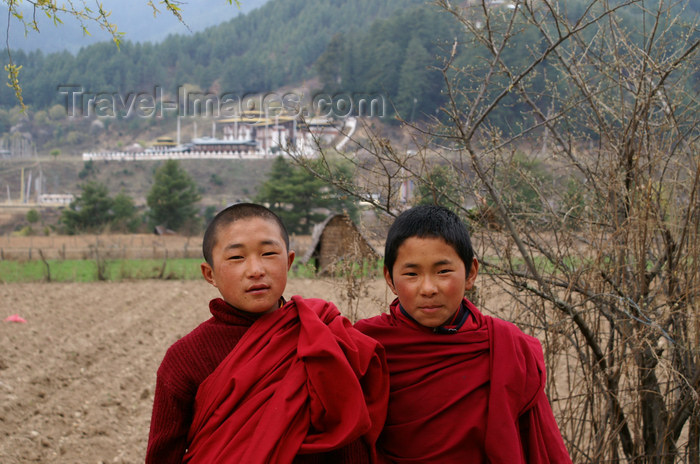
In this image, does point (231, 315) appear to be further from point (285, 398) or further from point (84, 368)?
point (84, 368)

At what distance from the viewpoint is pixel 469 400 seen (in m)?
1.83

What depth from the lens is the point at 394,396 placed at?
1.89m

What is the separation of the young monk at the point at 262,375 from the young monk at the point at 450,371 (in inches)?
5.1

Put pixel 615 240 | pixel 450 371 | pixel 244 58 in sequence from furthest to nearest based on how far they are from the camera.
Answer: pixel 244 58 → pixel 615 240 → pixel 450 371

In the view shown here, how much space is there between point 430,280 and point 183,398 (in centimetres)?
77

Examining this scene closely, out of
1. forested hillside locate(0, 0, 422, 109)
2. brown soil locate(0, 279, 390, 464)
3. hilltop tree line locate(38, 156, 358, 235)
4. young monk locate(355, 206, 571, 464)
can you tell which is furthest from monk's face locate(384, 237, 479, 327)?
forested hillside locate(0, 0, 422, 109)

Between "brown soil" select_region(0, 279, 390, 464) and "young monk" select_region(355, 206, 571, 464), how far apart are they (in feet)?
5.38

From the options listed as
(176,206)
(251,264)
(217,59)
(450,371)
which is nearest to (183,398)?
(251,264)

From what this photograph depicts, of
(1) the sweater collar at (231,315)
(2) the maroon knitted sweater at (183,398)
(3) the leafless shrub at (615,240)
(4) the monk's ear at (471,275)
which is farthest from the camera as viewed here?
(3) the leafless shrub at (615,240)

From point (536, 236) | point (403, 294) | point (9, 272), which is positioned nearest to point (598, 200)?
point (536, 236)

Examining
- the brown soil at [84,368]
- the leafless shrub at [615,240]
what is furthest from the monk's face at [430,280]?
the brown soil at [84,368]

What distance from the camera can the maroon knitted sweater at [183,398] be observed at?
173 cm

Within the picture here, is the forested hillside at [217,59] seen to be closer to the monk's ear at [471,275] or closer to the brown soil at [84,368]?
the brown soil at [84,368]

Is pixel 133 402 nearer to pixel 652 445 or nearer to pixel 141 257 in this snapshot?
pixel 652 445
